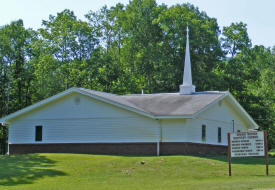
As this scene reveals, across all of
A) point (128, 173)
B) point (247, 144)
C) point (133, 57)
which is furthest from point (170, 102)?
point (133, 57)

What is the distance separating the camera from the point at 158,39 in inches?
2100

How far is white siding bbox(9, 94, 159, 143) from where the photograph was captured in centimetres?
3216

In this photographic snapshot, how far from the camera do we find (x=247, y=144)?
74.7 ft

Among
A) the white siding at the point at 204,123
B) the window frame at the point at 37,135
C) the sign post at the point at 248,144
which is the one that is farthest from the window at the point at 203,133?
the window frame at the point at 37,135

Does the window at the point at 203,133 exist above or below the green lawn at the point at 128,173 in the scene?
above

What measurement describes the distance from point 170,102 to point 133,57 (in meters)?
21.4

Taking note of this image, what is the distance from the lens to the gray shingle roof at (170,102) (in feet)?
103

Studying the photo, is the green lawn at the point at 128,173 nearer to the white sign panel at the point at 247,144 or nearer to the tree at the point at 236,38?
the white sign panel at the point at 247,144

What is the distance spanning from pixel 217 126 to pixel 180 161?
9.27 m

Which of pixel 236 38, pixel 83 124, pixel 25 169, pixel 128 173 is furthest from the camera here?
pixel 236 38

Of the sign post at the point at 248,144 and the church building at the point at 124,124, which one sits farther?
the church building at the point at 124,124

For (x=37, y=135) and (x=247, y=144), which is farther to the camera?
(x=37, y=135)

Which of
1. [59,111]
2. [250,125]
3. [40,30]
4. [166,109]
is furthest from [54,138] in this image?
[40,30]

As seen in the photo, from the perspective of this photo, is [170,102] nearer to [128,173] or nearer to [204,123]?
[204,123]
